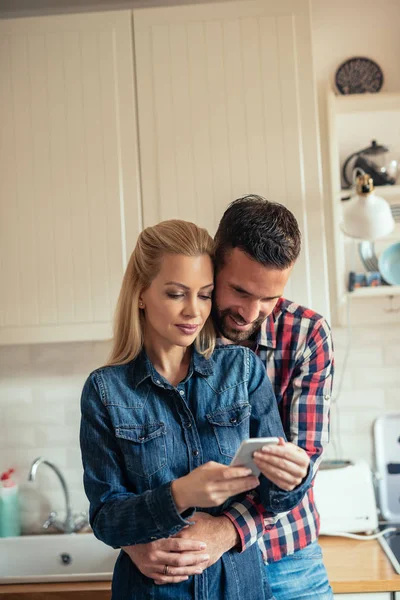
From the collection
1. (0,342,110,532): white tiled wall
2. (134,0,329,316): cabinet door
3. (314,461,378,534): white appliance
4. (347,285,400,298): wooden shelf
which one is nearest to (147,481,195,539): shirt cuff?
(134,0,329,316): cabinet door

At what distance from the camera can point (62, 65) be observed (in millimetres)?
2230

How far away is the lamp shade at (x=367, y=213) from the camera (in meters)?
2.20

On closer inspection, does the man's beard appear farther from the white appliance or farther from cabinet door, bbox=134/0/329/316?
the white appliance

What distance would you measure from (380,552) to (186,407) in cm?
119

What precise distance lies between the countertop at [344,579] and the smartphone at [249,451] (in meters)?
0.98

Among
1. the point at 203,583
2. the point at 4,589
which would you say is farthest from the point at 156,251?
the point at 4,589

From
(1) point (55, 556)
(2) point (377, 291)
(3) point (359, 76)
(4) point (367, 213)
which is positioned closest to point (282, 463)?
(4) point (367, 213)

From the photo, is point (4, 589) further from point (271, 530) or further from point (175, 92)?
point (175, 92)

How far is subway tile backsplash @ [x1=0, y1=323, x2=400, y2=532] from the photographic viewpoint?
2607 millimetres

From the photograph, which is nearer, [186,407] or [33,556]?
[186,407]

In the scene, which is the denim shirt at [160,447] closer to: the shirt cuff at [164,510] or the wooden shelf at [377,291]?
the shirt cuff at [164,510]

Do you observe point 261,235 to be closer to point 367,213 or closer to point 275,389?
point 275,389

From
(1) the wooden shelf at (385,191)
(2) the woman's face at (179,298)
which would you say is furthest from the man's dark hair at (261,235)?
(1) the wooden shelf at (385,191)

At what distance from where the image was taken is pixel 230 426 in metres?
1.32
